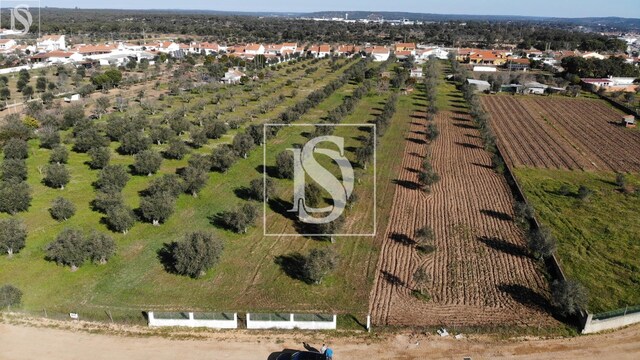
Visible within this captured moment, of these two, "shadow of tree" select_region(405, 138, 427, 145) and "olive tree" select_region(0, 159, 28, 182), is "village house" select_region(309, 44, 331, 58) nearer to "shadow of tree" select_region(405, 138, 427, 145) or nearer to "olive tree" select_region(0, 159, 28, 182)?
"shadow of tree" select_region(405, 138, 427, 145)

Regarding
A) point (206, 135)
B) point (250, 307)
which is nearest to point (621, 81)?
point (206, 135)

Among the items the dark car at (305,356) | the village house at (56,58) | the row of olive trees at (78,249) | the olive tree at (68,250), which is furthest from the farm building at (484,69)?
the dark car at (305,356)

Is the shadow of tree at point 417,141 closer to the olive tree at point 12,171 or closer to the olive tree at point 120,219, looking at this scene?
the olive tree at point 120,219


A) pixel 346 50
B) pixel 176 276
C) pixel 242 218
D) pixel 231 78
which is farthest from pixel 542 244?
pixel 346 50

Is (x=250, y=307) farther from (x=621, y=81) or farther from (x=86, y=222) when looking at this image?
(x=621, y=81)

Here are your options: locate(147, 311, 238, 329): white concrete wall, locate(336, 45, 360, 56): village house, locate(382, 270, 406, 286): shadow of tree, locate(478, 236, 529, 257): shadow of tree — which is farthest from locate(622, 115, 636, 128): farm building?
locate(336, 45, 360, 56): village house

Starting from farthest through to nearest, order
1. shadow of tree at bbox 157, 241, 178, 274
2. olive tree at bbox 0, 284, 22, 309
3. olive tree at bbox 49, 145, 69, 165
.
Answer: olive tree at bbox 49, 145, 69, 165 < shadow of tree at bbox 157, 241, 178, 274 < olive tree at bbox 0, 284, 22, 309
